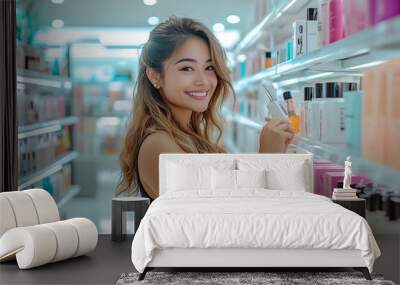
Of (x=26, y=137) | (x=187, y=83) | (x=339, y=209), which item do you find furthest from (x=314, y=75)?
(x=26, y=137)

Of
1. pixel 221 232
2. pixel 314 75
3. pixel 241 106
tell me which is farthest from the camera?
pixel 241 106

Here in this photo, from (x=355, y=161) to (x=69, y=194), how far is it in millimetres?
3263

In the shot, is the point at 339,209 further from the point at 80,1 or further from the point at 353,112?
the point at 80,1

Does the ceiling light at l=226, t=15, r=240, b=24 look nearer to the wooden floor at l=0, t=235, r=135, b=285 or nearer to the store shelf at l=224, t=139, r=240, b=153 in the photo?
the store shelf at l=224, t=139, r=240, b=153

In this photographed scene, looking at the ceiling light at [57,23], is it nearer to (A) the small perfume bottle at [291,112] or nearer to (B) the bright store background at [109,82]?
(B) the bright store background at [109,82]

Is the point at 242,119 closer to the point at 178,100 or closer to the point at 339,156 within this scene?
the point at 178,100

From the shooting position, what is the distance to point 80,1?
6770 mm

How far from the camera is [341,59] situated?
5785 mm

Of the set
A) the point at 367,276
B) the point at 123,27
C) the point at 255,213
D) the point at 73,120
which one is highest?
the point at 123,27

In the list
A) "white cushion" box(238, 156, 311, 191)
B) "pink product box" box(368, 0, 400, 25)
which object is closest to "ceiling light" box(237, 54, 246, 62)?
"white cushion" box(238, 156, 311, 191)

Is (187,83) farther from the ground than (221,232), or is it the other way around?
(187,83)

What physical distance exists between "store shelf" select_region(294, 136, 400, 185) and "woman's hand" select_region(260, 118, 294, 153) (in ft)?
0.38

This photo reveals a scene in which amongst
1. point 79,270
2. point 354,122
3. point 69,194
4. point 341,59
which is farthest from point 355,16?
point 69,194

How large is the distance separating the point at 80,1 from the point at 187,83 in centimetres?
120
